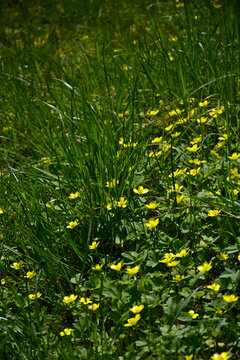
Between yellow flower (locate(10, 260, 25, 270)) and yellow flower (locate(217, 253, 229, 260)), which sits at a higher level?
yellow flower (locate(217, 253, 229, 260))

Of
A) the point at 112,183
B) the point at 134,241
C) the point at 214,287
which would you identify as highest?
the point at 112,183

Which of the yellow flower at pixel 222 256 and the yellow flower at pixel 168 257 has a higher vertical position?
the yellow flower at pixel 168 257

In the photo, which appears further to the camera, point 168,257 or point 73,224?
point 73,224

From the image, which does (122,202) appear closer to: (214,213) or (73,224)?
(73,224)

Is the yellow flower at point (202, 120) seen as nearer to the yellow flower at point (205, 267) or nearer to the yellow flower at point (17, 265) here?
the yellow flower at point (205, 267)

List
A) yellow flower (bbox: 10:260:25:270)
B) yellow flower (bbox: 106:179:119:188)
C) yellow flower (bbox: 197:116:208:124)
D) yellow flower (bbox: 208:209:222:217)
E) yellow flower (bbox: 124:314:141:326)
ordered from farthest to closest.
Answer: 1. yellow flower (bbox: 197:116:208:124)
2. yellow flower (bbox: 106:179:119:188)
3. yellow flower (bbox: 10:260:25:270)
4. yellow flower (bbox: 208:209:222:217)
5. yellow flower (bbox: 124:314:141:326)

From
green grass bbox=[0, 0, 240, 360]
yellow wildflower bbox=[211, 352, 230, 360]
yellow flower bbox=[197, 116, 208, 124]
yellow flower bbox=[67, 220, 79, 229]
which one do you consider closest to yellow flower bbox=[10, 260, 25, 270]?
green grass bbox=[0, 0, 240, 360]

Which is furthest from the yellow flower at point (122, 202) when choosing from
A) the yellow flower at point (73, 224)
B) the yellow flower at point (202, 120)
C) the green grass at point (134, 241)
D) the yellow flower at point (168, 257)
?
the yellow flower at point (202, 120)

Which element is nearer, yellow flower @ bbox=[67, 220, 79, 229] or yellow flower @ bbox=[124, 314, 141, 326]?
yellow flower @ bbox=[124, 314, 141, 326]

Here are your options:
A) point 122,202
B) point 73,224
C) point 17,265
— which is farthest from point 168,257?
point 17,265

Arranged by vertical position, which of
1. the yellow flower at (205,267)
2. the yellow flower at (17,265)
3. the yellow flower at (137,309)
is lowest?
the yellow flower at (17,265)

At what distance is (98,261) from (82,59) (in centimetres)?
241

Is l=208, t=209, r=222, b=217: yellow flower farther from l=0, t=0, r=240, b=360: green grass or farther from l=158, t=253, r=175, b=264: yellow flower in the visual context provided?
l=158, t=253, r=175, b=264: yellow flower

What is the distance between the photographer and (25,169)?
2391 mm
